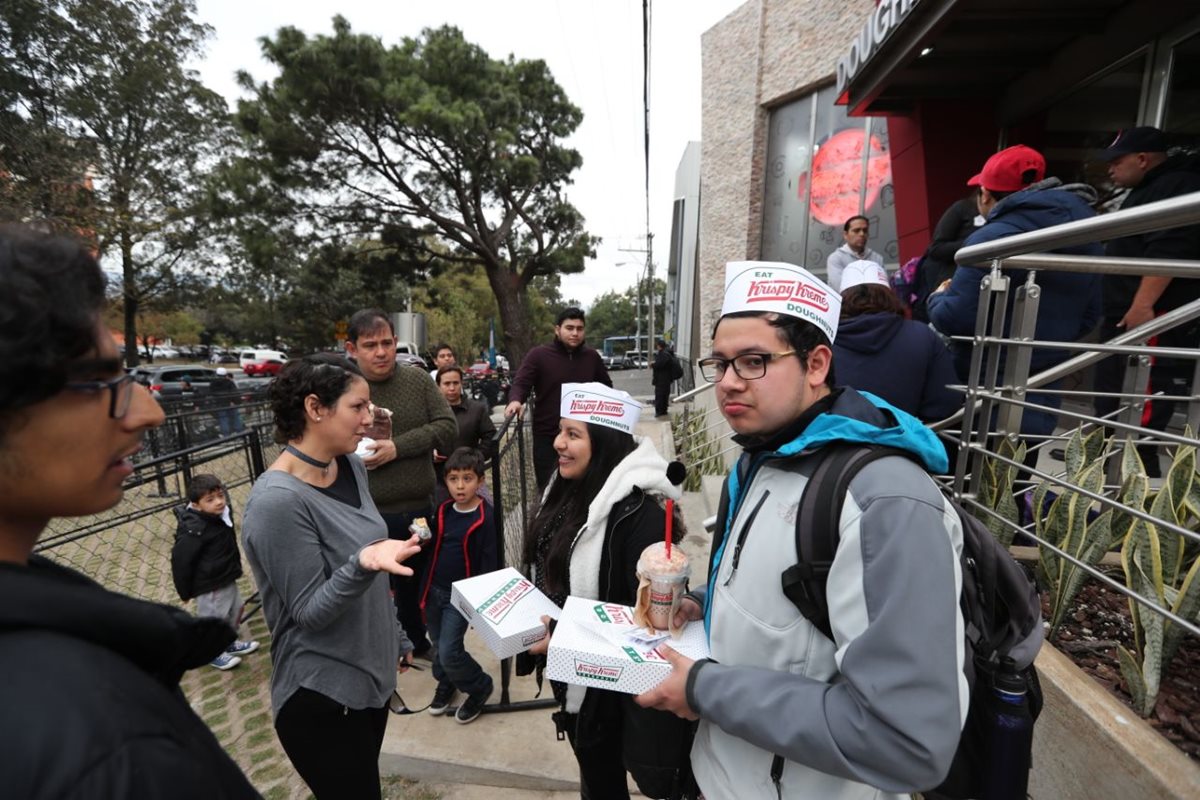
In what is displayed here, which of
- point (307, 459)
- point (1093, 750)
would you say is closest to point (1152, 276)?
point (1093, 750)

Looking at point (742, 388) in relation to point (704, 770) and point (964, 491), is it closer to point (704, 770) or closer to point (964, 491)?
point (704, 770)

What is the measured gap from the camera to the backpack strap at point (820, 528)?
1174 mm

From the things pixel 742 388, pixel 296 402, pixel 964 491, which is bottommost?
pixel 964 491

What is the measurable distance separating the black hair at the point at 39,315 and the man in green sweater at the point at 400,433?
2671mm

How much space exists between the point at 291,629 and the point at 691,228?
800 inches

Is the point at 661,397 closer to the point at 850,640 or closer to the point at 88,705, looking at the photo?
the point at 850,640

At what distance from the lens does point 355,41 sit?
15648mm

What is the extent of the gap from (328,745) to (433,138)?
17.9 meters

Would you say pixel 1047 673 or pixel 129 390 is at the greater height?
pixel 129 390

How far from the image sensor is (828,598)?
3.80ft

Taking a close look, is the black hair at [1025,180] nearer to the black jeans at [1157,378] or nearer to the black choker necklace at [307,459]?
the black jeans at [1157,378]

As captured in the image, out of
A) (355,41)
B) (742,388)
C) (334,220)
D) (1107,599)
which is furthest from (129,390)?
(334,220)

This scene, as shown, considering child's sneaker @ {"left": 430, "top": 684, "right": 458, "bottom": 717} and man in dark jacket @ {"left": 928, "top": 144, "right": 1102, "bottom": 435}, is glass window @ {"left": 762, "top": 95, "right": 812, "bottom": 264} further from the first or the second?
child's sneaker @ {"left": 430, "top": 684, "right": 458, "bottom": 717}

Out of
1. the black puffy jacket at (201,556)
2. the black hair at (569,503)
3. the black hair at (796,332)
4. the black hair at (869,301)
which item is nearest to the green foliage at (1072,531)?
the black hair at (869,301)
